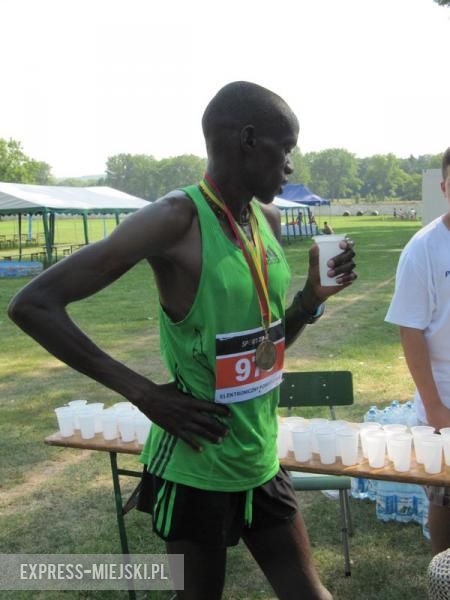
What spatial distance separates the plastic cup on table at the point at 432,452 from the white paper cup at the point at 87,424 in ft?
5.38

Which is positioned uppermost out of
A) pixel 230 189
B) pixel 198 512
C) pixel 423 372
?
pixel 230 189

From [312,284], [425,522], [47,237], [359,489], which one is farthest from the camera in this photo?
[47,237]

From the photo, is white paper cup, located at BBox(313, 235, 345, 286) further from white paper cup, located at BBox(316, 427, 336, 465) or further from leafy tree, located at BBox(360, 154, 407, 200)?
leafy tree, located at BBox(360, 154, 407, 200)

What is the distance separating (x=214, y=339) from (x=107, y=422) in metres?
1.73

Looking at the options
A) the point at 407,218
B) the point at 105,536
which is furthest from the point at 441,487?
the point at 407,218

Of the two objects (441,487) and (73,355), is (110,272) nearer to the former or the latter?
(73,355)

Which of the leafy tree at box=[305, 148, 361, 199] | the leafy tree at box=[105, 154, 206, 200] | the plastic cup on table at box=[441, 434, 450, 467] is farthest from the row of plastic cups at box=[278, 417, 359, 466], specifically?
the leafy tree at box=[105, 154, 206, 200]

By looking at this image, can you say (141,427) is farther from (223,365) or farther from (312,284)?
(223,365)

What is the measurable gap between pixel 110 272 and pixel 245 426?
0.60 metres

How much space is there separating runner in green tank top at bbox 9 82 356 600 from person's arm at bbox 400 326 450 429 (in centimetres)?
102

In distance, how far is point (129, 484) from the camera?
4.95 meters

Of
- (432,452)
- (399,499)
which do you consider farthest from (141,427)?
(399,499)

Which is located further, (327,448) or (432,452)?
(327,448)

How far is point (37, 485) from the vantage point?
488cm
